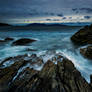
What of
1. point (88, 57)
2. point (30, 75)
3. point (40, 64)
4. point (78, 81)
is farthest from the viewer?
point (88, 57)

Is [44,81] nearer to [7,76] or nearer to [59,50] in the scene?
[7,76]

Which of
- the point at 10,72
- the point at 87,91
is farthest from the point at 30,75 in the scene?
the point at 87,91

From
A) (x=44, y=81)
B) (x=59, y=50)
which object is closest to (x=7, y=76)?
(x=44, y=81)

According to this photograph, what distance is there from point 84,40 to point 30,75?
573 inches

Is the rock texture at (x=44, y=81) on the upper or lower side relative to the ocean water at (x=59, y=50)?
upper

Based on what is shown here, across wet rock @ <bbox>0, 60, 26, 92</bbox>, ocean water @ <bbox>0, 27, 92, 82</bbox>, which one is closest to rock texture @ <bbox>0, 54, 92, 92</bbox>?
wet rock @ <bbox>0, 60, 26, 92</bbox>

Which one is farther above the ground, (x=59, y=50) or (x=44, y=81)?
(x=44, y=81)

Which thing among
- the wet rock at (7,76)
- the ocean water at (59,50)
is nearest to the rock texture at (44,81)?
the wet rock at (7,76)

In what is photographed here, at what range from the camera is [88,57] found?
9.91 m

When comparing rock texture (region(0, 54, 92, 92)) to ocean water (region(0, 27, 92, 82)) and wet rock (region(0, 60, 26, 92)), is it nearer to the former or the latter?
wet rock (region(0, 60, 26, 92))

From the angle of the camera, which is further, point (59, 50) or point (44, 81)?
point (59, 50)

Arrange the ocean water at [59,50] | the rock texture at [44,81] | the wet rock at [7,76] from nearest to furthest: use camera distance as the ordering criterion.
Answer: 1. the rock texture at [44,81]
2. the wet rock at [7,76]
3. the ocean water at [59,50]

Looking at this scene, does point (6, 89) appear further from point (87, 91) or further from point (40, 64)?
point (87, 91)

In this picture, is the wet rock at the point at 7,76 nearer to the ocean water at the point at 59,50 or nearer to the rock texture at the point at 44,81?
the rock texture at the point at 44,81
